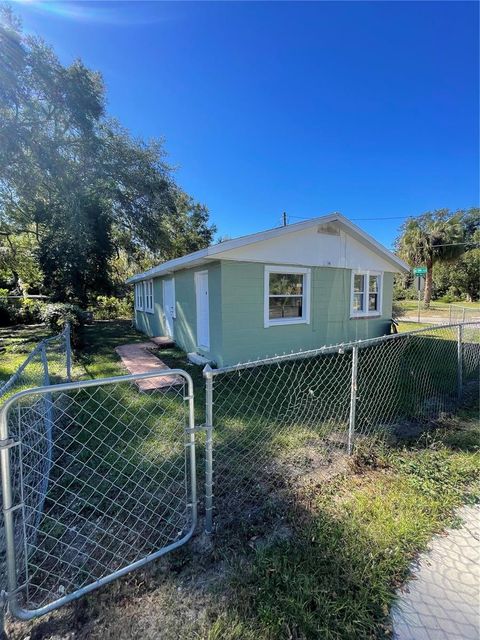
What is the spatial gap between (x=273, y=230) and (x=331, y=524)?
592 cm

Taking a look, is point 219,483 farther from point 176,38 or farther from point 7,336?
point 7,336

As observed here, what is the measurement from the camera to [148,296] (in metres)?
13.3

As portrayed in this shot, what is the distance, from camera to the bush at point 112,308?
21.0m

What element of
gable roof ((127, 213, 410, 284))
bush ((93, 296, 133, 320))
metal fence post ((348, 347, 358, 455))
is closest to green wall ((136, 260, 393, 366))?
gable roof ((127, 213, 410, 284))

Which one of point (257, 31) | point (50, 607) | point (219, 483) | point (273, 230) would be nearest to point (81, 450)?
point (219, 483)

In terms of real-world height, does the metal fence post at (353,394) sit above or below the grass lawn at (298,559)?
above

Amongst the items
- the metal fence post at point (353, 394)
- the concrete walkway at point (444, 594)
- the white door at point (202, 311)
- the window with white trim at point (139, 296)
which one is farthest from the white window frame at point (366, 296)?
the window with white trim at point (139, 296)

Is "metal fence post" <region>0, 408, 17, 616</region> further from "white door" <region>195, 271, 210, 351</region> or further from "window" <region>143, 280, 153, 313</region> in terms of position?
"window" <region>143, 280, 153, 313</region>

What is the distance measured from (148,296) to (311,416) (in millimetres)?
10599

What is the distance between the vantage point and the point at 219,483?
9.51 feet

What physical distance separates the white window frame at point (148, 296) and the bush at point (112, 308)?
7.86m

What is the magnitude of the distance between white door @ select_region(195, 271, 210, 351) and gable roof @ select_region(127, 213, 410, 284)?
0.41 meters

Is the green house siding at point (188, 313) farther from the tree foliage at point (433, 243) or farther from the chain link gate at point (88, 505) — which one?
the tree foliage at point (433, 243)

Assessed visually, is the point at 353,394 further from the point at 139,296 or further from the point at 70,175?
the point at 139,296
